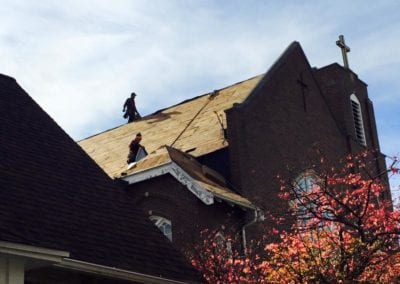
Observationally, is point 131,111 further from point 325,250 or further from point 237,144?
point 325,250

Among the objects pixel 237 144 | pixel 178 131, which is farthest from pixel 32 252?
pixel 178 131

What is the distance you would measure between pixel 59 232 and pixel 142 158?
12871mm

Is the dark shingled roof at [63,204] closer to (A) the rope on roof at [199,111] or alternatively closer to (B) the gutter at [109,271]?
(B) the gutter at [109,271]

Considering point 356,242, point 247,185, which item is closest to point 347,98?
point 247,185

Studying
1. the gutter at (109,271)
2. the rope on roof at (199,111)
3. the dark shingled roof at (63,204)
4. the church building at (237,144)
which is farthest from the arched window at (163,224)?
the gutter at (109,271)

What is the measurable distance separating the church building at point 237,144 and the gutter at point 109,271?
20.0ft

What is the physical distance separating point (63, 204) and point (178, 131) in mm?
14291

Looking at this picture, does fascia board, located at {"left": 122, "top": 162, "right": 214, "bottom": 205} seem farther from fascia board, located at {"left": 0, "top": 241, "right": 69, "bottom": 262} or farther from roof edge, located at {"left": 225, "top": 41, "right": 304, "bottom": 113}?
fascia board, located at {"left": 0, "top": 241, "right": 69, "bottom": 262}

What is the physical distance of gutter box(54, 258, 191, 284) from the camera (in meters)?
10.3

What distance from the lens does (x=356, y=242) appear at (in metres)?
14.5

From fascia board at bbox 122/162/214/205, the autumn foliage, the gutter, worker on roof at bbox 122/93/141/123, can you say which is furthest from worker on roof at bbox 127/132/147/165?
the gutter

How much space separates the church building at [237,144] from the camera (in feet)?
70.0

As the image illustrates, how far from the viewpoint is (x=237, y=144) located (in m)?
23.2

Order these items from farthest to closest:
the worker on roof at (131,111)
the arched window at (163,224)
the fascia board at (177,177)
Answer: the worker on roof at (131,111)
the arched window at (163,224)
the fascia board at (177,177)
